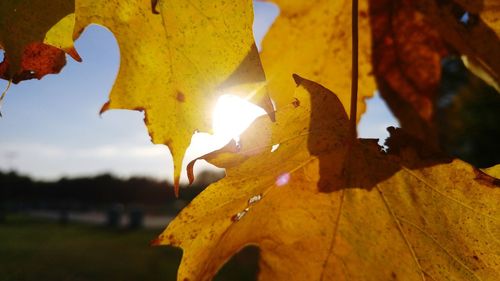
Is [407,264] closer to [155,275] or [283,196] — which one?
[283,196]

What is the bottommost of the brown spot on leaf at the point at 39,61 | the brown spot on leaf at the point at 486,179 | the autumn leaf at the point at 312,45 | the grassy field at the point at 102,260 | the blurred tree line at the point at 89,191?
the grassy field at the point at 102,260

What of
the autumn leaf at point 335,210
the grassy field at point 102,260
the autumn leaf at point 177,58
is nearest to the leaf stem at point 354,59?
the autumn leaf at point 335,210

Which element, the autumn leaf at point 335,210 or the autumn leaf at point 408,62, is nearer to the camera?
the autumn leaf at point 335,210

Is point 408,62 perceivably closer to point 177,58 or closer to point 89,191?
point 177,58

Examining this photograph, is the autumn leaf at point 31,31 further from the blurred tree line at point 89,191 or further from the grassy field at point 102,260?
the blurred tree line at point 89,191

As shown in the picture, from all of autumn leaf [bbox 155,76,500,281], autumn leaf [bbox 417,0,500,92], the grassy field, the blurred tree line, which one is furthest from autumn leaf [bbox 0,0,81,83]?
the blurred tree line

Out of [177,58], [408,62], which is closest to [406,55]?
[408,62]
